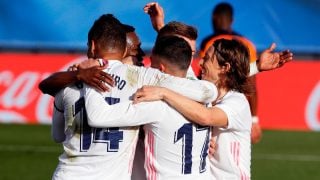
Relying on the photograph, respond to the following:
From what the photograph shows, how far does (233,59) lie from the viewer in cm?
568

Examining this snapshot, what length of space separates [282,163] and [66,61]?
4.42m

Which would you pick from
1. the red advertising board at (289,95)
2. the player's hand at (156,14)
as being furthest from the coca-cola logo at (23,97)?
the player's hand at (156,14)

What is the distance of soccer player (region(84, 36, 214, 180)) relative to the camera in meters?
5.34

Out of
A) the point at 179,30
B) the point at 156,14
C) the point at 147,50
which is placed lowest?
the point at 179,30

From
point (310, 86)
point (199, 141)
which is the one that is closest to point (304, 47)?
point (310, 86)

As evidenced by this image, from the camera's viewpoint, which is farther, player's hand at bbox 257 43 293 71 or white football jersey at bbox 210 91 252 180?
player's hand at bbox 257 43 293 71

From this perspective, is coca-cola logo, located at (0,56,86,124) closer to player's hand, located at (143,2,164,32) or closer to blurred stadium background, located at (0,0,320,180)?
blurred stadium background, located at (0,0,320,180)

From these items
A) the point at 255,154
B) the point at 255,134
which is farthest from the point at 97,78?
the point at 255,154

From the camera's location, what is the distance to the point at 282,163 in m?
12.7

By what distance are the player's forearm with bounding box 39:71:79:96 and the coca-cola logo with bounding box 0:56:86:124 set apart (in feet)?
31.5

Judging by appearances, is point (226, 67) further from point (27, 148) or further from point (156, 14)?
point (27, 148)

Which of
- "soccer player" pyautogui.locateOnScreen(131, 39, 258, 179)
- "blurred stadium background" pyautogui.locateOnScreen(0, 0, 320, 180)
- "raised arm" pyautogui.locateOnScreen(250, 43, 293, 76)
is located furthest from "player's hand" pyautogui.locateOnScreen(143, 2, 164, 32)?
"blurred stadium background" pyautogui.locateOnScreen(0, 0, 320, 180)

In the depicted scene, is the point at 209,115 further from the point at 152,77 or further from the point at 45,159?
the point at 45,159

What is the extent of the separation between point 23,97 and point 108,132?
1005 centimetres
